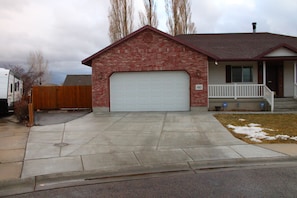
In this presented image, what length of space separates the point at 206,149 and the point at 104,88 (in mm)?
11730

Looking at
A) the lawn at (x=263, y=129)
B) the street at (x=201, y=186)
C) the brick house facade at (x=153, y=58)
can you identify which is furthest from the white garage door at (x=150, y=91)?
the street at (x=201, y=186)

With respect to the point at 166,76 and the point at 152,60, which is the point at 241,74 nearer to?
the point at 166,76

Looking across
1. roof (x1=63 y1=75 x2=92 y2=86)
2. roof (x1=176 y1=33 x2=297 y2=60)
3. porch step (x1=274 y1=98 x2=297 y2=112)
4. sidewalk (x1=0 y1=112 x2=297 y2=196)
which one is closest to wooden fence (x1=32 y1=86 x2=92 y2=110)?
roof (x1=176 y1=33 x2=297 y2=60)

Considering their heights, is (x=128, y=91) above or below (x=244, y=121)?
above

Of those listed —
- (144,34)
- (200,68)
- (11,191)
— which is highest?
(144,34)

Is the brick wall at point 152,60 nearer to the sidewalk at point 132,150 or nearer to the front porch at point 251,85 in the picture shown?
the front porch at point 251,85

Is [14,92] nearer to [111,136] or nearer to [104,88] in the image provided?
[104,88]

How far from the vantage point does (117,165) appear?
7277 millimetres

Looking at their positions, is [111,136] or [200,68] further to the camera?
[200,68]

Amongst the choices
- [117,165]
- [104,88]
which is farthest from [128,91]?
[117,165]

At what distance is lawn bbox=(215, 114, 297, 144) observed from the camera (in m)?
10.3

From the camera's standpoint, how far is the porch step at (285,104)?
63.3 feet

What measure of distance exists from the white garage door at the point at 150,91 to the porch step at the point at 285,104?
5545 mm

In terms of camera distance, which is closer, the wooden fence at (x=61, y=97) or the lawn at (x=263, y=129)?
the lawn at (x=263, y=129)
